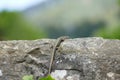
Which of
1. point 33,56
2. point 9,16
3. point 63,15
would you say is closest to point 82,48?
point 33,56

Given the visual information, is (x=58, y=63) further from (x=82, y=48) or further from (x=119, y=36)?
(x=119, y=36)

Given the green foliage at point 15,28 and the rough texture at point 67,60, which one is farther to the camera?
the green foliage at point 15,28

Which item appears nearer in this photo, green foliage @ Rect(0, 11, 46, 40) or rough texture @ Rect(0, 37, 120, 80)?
rough texture @ Rect(0, 37, 120, 80)

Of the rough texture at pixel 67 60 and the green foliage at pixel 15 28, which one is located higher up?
the green foliage at pixel 15 28

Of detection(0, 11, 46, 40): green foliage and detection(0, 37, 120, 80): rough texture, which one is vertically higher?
detection(0, 11, 46, 40): green foliage
